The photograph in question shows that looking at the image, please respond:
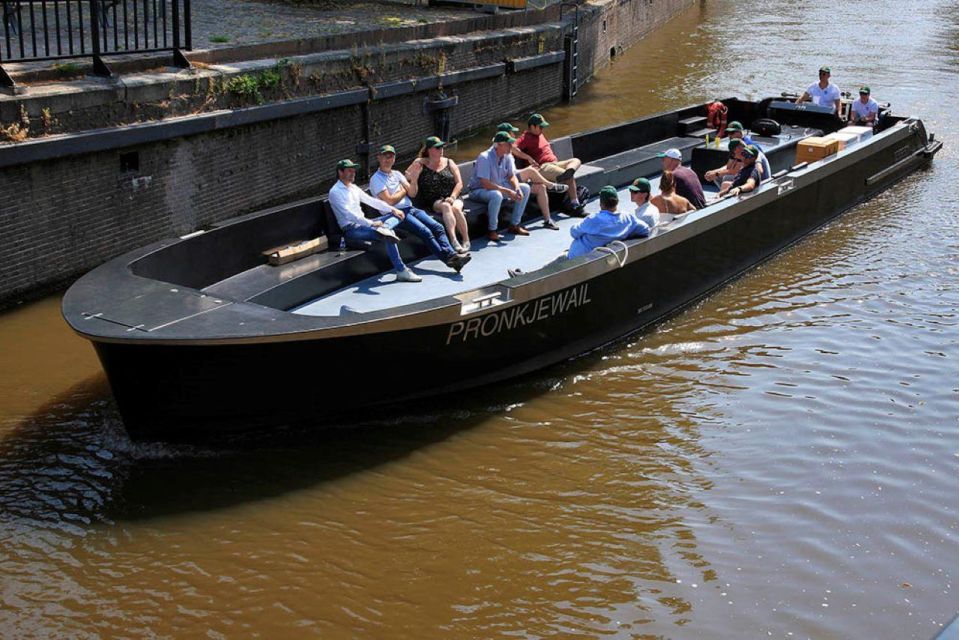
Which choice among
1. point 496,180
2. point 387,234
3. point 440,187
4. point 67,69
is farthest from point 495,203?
point 67,69

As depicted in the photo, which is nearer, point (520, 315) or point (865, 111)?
point (520, 315)

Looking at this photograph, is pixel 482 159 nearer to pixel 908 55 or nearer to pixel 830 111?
pixel 830 111

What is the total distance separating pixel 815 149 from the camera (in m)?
12.0

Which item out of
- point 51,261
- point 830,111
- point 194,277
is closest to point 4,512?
point 194,277

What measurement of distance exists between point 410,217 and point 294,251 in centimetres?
95

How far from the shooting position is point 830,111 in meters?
14.5

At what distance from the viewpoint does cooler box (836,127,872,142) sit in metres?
13.0

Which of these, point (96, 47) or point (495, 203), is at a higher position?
point (96, 47)

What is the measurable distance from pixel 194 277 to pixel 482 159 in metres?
2.89

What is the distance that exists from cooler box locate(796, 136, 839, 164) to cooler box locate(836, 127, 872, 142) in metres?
0.93

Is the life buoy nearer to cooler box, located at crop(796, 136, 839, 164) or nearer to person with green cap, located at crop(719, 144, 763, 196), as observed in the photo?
cooler box, located at crop(796, 136, 839, 164)

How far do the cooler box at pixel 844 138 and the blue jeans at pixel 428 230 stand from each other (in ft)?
18.7

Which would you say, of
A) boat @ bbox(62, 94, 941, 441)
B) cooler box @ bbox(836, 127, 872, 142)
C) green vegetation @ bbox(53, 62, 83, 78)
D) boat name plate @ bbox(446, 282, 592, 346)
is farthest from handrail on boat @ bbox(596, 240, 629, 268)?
cooler box @ bbox(836, 127, 872, 142)

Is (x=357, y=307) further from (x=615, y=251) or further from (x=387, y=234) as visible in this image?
(x=615, y=251)
